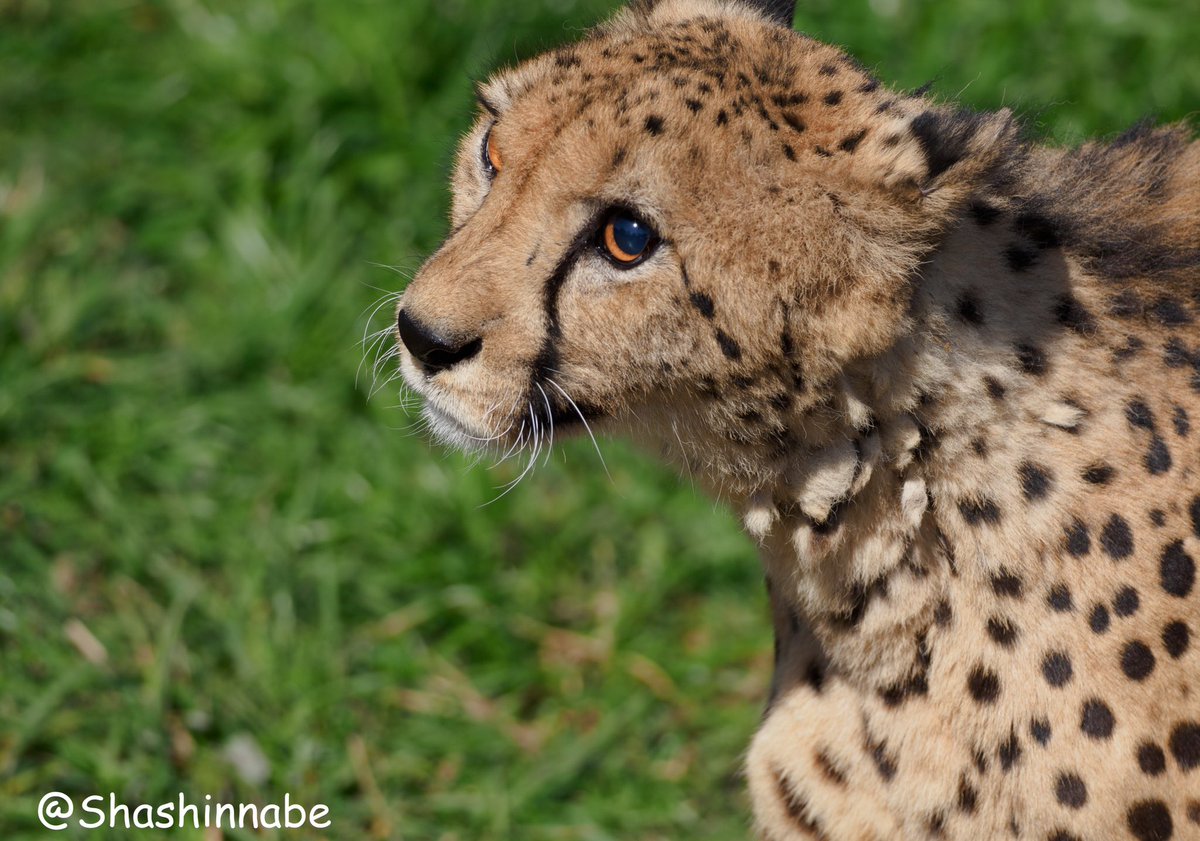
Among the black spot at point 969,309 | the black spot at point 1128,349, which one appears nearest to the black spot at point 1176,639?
the black spot at point 1128,349

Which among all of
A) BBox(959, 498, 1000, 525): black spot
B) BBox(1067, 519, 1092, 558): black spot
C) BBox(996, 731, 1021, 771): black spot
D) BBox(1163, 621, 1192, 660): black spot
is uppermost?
BBox(1067, 519, 1092, 558): black spot

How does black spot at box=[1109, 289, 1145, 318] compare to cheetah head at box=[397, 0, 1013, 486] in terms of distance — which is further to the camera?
black spot at box=[1109, 289, 1145, 318]

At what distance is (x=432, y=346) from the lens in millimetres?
2150

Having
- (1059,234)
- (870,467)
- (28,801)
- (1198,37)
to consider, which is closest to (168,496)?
(28,801)

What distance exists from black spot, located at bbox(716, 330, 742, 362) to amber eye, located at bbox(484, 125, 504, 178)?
1.55 ft

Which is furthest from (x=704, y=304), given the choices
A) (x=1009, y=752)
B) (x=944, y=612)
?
(x=1009, y=752)

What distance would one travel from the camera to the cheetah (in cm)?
206

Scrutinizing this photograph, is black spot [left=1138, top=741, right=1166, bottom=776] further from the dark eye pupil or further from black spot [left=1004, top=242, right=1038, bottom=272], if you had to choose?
the dark eye pupil

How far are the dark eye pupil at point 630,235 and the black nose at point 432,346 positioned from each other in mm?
266

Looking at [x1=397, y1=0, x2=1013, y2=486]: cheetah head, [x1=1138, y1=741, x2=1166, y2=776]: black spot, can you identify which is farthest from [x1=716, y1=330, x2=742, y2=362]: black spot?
[x1=1138, y1=741, x2=1166, y2=776]: black spot

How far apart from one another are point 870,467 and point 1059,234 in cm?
49

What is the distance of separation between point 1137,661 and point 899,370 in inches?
23.0

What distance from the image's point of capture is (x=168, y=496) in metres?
3.71

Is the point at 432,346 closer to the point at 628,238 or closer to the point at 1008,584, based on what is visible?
the point at 628,238
